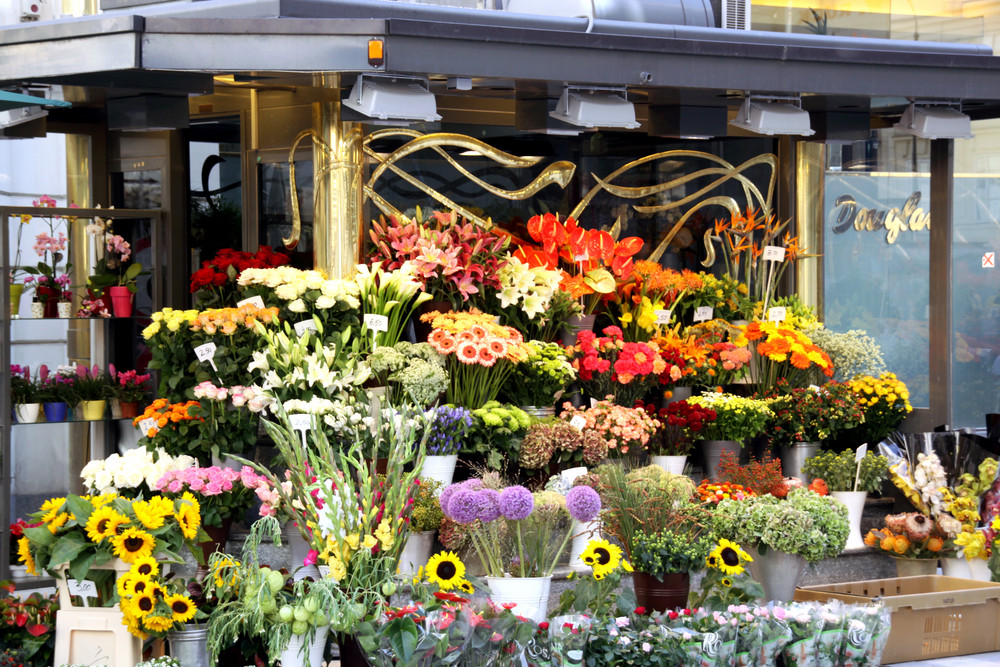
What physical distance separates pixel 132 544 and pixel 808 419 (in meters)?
4.01

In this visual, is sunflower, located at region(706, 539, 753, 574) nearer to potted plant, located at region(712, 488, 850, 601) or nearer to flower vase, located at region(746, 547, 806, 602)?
potted plant, located at region(712, 488, 850, 601)

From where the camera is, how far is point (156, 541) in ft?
14.8

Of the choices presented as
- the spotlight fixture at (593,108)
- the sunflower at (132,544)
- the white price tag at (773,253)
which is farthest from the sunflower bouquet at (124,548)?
the white price tag at (773,253)

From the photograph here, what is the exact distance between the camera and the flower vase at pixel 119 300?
22.9 ft

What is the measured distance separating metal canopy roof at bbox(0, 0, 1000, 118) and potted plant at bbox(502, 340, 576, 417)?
1309 mm

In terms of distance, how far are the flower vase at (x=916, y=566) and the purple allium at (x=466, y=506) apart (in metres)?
2.74

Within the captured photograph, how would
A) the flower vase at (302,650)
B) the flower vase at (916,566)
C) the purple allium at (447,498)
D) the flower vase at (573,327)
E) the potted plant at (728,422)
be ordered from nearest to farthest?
the flower vase at (302,650), the purple allium at (447,498), the flower vase at (916,566), the potted plant at (728,422), the flower vase at (573,327)

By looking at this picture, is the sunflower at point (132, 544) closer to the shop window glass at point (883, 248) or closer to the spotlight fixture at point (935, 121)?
the spotlight fixture at point (935, 121)

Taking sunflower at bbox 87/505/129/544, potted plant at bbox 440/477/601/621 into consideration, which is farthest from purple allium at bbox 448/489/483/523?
sunflower at bbox 87/505/129/544

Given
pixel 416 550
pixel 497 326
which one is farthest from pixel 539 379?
pixel 416 550

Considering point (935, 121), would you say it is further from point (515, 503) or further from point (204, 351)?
point (204, 351)

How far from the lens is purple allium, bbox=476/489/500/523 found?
4.68 metres

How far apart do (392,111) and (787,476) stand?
336cm

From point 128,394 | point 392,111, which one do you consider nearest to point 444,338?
point 392,111
